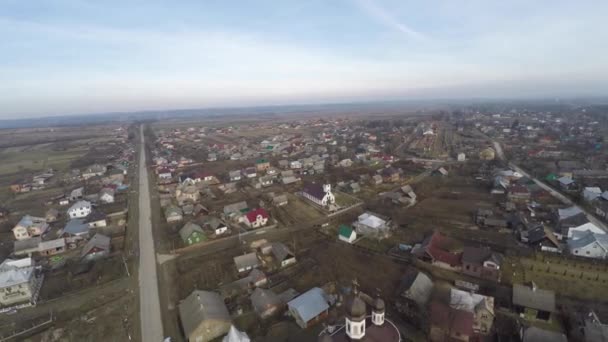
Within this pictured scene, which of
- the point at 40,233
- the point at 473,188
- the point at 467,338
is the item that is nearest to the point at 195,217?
the point at 40,233

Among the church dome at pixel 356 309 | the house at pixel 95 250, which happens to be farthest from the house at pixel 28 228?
the church dome at pixel 356 309

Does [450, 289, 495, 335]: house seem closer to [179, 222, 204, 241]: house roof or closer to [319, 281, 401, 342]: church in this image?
[319, 281, 401, 342]: church

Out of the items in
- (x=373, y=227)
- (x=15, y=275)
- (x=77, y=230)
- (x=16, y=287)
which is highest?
(x=15, y=275)

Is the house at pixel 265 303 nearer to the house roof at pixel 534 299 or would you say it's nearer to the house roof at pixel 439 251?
the house roof at pixel 439 251

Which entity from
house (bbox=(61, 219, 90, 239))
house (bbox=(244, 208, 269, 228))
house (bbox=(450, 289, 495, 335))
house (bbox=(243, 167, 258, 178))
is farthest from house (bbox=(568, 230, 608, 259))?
house (bbox=(61, 219, 90, 239))

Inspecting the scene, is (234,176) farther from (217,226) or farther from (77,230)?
(77,230)

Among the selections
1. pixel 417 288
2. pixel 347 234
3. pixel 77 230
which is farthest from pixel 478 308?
pixel 77 230

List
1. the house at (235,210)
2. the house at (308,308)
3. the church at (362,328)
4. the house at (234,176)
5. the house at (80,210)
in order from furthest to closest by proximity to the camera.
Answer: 1. the house at (234,176)
2. the house at (80,210)
3. the house at (235,210)
4. the house at (308,308)
5. the church at (362,328)
